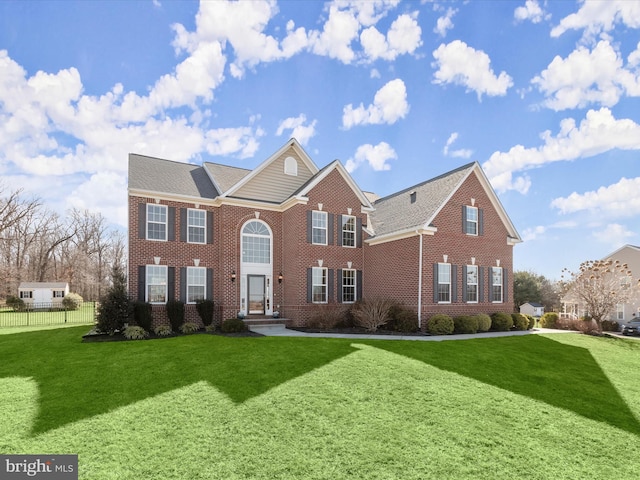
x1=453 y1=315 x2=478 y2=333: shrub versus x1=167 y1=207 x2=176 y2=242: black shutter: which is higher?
x1=167 y1=207 x2=176 y2=242: black shutter

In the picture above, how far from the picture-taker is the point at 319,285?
62.0 feet

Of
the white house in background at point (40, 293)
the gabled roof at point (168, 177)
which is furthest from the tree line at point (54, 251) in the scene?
the gabled roof at point (168, 177)

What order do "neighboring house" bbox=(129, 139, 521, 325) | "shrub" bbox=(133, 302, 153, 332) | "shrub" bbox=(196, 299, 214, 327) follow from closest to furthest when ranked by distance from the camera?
"shrub" bbox=(133, 302, 153, 332), "shrub" bbox=(196, 299, 214, 327), "neighboring house" bbox=(129, 139, 521, 325)

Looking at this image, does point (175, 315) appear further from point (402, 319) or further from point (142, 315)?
point (402, 319)

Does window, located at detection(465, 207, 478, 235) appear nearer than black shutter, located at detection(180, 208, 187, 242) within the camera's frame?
No

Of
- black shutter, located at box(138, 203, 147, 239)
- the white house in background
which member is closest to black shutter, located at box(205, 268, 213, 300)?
black shutter, located at box(138, 203, 147, 239)

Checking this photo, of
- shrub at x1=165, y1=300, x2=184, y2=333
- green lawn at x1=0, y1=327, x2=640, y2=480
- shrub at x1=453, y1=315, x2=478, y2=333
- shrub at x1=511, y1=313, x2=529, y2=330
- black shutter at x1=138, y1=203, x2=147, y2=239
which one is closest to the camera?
green lawn at x1=0, y1=327, x2=640, y2=480

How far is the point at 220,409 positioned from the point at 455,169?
60.9 feet

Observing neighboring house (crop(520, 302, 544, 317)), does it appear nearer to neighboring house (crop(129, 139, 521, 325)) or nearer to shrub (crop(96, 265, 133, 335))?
neighboring house (crop(129, 139, 521, 325))

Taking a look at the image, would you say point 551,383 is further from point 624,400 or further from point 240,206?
point 240,206

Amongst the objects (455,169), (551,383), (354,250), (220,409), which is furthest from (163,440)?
(455,169)

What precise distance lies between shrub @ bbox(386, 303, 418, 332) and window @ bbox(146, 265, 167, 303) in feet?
36.9

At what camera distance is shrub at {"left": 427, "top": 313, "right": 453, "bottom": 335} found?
16672mm

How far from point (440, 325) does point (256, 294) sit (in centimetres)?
943
